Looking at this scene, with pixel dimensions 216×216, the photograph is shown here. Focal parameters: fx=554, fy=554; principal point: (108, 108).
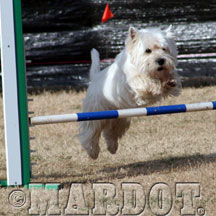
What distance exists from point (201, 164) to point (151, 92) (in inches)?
29.8

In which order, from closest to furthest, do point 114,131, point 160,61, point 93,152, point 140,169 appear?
point 160,61
point 140,169
point 93,152
point 114,131

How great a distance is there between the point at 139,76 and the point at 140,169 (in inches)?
32.9

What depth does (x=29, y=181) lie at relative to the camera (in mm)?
4242

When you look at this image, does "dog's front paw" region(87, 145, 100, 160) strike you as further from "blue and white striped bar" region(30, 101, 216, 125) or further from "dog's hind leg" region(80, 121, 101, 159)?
"blue and white striped bar" region(30, 101, 216, 125)

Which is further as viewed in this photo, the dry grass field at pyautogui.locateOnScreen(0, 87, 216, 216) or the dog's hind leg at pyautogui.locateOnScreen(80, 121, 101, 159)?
the dog's hind leg at pyautogui.locateOnScreen(80, 121, 101, 159)

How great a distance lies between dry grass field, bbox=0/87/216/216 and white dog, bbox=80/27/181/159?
0.60 m

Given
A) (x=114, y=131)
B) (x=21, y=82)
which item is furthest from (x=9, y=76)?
(x=114, y=131)

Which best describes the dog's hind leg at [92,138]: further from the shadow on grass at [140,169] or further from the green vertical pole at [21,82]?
the green vertical pole at [21,82]

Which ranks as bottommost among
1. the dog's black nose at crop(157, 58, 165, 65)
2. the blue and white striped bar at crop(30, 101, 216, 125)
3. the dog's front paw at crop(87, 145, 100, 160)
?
the dog's front paw at crop(87, 145, 100, 160)

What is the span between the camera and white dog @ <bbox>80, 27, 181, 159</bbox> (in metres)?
4.70

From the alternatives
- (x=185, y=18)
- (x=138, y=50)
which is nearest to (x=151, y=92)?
(x=138, y=50)

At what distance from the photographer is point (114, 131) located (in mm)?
5355

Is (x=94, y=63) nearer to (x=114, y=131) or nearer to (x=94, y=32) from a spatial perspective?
(x=114, y=131)

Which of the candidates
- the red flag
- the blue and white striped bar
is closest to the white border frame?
the blue and white striped bar
